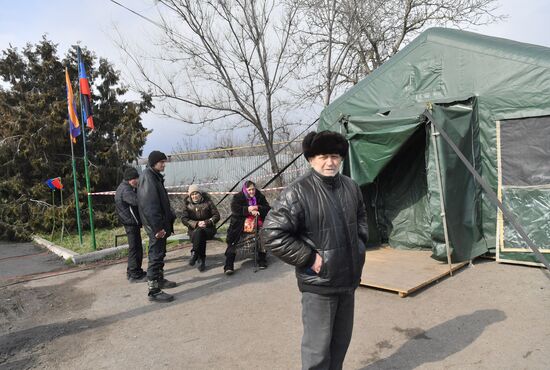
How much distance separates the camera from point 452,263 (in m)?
5.25

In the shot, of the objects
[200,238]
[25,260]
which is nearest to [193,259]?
[200,238]

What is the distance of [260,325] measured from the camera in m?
3.96

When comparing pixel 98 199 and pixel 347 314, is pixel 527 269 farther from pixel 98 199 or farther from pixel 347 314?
A: pixel 98 199

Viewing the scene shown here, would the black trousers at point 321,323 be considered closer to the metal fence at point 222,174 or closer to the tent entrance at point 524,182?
the tent entrance at point 524,182

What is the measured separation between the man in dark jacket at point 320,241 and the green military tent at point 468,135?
3.09 meters

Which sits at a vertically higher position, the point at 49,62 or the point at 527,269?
the point at 49,62

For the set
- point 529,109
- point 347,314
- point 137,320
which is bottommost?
point 137,320

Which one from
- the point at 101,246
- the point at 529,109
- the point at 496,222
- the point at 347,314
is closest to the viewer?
the point at 347,314

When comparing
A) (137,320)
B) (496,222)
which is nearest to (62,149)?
(137,320)

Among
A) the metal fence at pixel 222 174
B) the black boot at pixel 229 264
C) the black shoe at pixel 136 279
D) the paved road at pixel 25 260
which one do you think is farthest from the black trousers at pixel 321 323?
the metal fence at pixel 222 174

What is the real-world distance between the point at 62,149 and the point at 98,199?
1731 mm

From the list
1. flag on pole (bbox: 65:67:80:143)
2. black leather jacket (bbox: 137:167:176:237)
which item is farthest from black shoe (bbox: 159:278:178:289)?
flag on pole (bbox: 65:67:80:143)

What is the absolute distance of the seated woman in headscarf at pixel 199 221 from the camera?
6.13m

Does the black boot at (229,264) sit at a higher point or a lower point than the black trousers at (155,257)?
lower
